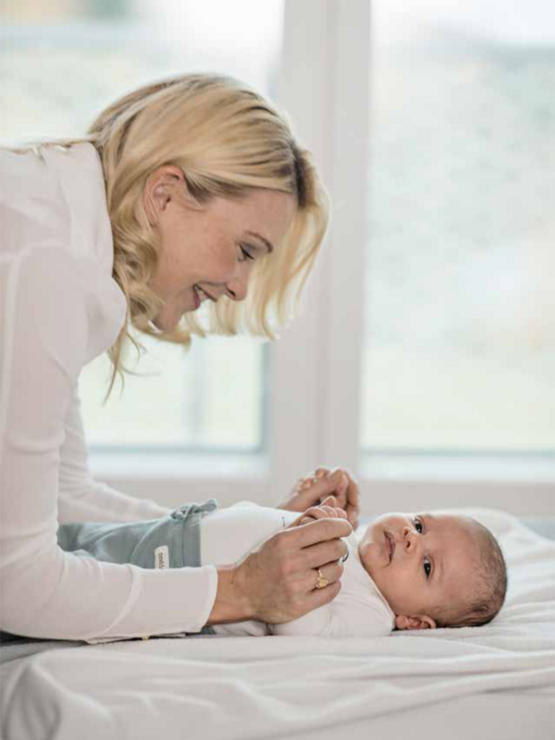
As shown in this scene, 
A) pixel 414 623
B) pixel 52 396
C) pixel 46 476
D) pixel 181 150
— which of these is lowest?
pixel 414 623

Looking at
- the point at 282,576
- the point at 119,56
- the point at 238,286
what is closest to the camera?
the point at 282,576

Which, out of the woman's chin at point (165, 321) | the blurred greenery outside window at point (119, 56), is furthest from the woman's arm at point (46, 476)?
the blurred greenery outside window at point (119, 56)

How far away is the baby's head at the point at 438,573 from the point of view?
1.61 metres

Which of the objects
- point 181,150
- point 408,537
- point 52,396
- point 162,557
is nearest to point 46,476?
point 52,396

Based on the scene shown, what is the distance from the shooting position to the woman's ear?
1.50 m

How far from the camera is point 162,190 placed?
1.52m

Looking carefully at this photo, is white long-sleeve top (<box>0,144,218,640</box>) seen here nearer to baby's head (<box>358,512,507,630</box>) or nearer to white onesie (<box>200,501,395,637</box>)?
white onesie (<box>200,501,395,637</box>)

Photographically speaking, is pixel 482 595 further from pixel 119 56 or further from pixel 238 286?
pixel 119 56

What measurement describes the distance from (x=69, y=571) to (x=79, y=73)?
2.28 meters

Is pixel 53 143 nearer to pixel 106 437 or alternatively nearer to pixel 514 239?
pixel 106 437

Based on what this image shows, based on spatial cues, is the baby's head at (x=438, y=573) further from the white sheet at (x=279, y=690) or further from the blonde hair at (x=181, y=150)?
the blonde hair at (x=181, y=150)

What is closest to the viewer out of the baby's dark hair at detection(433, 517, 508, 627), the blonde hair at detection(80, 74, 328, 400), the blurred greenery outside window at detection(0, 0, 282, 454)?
the blonde hair at detection(80, 74, 328, 400)

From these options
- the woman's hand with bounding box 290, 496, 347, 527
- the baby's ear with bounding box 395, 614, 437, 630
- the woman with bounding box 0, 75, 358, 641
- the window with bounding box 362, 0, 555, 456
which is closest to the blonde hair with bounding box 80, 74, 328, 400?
the woman with bounding box 0, 75, 358, 641

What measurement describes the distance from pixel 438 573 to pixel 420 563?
3 cm
